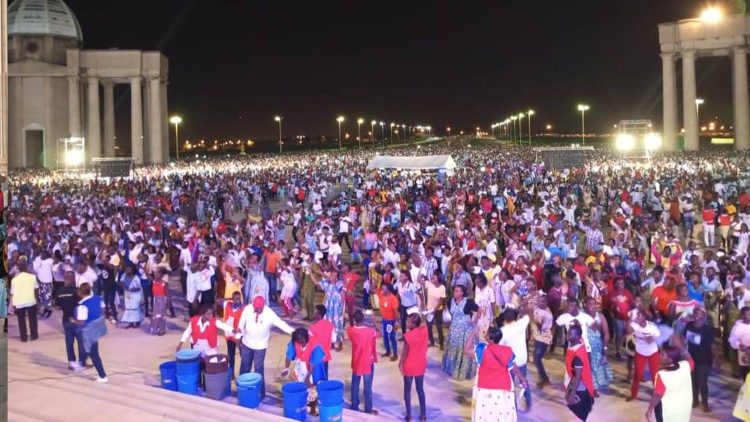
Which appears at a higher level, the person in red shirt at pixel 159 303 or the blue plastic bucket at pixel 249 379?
the person in red shirt at pixel 159 303

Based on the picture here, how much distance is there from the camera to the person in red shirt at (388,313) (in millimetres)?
10523

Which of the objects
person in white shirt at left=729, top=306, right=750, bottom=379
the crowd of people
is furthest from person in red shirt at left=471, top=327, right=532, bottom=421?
person in white shirt at left=729, top=306, right=750, bottom=379

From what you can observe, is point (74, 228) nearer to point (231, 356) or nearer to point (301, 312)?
point (301, 312)

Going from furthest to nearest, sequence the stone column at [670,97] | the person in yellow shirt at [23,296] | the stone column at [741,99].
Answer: the stone column at [670,97] < the stone column at [741,99] < the person in yellow shirt at [23,296]

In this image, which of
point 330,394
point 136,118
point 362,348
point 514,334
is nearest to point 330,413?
point 330,394

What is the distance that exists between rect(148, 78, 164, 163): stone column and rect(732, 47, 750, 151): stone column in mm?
53001

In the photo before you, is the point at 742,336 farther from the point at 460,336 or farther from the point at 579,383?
the point at 460,336

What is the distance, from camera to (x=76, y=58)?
66.7 metres

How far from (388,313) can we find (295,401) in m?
2.57

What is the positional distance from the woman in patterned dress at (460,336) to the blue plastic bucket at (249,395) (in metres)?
2.82

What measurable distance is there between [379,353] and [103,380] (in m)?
4.11

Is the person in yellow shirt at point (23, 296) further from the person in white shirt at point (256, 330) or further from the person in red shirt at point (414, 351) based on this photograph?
the person in red shirt at point (414, 351)

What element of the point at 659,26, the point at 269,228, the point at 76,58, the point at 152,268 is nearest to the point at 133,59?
the point at 76,58

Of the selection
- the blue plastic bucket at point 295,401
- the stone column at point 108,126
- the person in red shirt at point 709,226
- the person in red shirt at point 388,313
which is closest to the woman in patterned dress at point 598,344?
the person in red shirt at point 388,313
